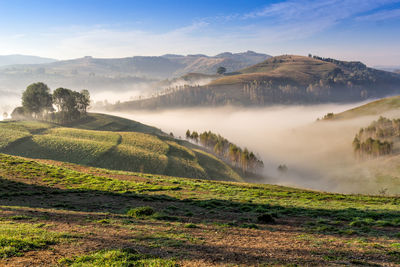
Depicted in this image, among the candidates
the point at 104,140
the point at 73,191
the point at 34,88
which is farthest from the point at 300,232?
the point at 34,88

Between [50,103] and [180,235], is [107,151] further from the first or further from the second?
[180,235]

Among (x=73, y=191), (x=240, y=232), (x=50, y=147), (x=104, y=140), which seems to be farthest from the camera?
(x=104, y=140)

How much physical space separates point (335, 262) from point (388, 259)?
3634mm

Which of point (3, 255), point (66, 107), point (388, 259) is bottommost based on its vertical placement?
point (388, 259)

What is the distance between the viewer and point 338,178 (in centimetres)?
15212

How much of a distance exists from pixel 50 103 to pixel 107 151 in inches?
3257

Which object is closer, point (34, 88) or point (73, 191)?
point (73, 191)

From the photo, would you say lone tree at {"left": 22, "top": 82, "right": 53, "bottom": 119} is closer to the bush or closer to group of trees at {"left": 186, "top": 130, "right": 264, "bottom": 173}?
group of trees at {"left": 186, "top": 130, "right": 264, "bottom": 173}

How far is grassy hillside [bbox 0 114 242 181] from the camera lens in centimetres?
8581

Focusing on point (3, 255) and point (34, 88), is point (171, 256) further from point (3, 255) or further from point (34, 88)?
point (34, 88)

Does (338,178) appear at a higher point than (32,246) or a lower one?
lower

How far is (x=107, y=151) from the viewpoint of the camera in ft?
308

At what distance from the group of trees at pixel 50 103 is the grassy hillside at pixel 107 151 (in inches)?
1183

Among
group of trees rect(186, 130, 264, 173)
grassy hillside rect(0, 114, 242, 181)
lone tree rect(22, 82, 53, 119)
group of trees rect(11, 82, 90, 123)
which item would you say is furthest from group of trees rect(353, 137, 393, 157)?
lone tree rect(22, 82, 53, 119)
